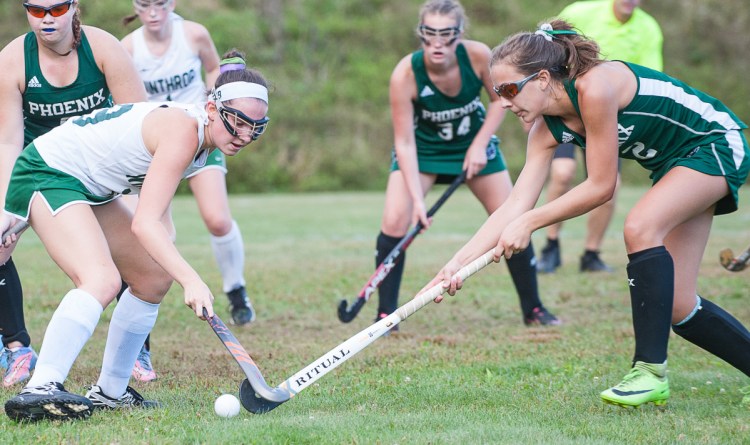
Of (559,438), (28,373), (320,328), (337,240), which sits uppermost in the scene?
(559,438)

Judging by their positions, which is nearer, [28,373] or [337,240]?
[28,373]

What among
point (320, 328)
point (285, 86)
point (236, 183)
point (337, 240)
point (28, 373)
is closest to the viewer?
point (28, 373)

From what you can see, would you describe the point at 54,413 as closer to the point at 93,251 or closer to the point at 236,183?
the point at 93,251

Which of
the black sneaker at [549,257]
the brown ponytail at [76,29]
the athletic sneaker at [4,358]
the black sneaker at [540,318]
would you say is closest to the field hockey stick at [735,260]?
the black sneaker at [540,318]

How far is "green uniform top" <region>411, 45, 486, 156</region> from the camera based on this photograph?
5.39 meters

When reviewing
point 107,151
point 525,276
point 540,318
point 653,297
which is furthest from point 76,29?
point 540,318

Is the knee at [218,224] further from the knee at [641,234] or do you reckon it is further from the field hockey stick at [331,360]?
the knee at [641,234]

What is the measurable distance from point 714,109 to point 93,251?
8.05ft

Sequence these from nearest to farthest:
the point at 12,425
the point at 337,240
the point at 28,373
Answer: the point at 12,425 < the point at 28,373 < the point at 337,240

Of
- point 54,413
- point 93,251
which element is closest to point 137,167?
point 93,251

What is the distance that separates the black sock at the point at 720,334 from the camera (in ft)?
11.8

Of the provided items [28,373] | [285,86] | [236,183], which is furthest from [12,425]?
[285,86]

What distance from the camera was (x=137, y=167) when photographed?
3.56m

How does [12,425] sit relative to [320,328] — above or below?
above
